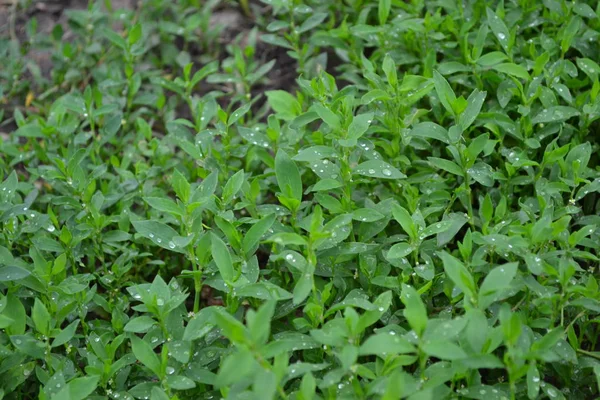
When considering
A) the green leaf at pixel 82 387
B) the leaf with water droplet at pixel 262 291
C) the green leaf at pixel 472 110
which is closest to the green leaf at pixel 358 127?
the green leaf at pixel 472 110

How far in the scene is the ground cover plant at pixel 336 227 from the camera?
2115 millimetres

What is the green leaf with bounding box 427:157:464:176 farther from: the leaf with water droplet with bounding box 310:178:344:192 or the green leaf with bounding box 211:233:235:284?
the green leaf with bounding box 211:233:235:284

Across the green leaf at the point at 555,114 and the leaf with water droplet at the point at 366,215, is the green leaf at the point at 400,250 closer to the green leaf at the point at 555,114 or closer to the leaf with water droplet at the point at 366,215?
the leaf with water droplet at the point at 366,215

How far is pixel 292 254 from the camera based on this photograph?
7.54 feet

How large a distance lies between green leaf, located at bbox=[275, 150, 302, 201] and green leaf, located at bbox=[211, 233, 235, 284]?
0.37 meters

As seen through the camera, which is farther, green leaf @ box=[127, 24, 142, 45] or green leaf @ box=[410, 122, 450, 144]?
green leaf @ box=[127, 24, 142, 45]

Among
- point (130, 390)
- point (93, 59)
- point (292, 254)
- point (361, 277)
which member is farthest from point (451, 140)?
point (93, 59)

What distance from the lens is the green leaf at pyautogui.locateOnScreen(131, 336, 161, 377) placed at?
2.21 meters

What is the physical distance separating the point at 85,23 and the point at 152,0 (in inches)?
16.3

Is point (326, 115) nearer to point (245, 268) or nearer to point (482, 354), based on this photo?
point (245, 268)

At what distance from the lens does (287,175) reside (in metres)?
2.58

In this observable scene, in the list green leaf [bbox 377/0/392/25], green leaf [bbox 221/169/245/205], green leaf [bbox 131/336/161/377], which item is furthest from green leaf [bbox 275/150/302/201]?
green leaf [bbox 377/0/392/25]

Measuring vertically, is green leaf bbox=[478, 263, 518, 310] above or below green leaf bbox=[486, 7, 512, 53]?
below

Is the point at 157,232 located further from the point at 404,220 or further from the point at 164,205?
the point at 404,220
